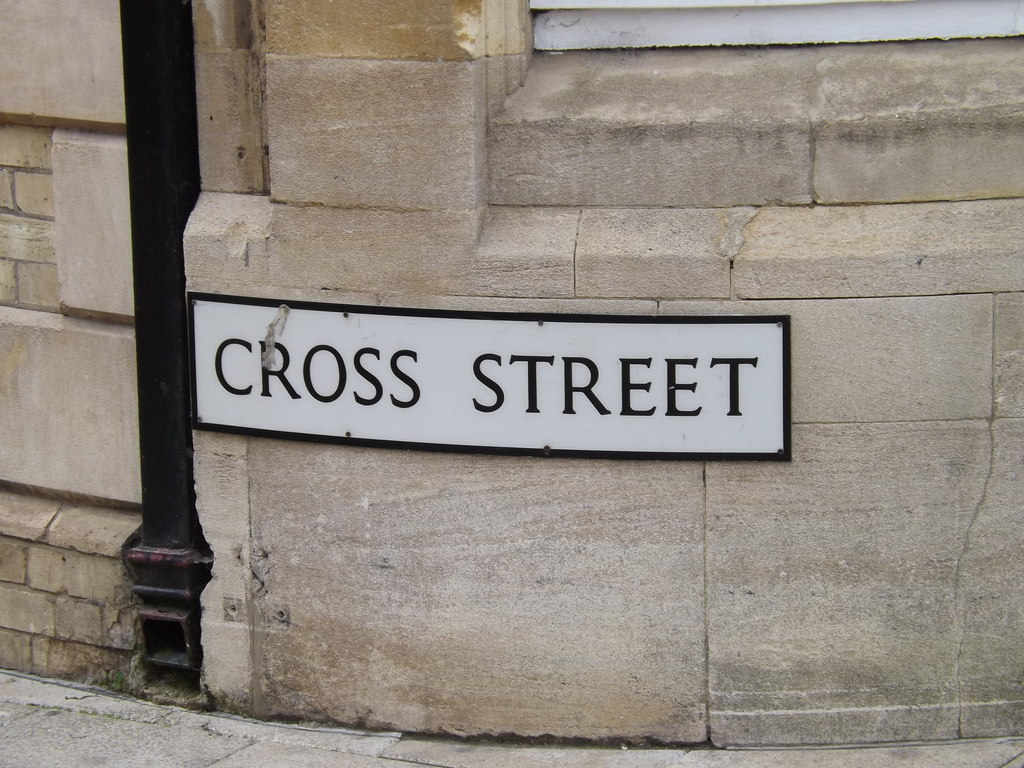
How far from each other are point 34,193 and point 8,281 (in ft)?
1.15

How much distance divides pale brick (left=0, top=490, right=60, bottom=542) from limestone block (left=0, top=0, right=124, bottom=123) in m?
1.37

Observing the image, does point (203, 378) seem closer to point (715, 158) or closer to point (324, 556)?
point (324, 556)

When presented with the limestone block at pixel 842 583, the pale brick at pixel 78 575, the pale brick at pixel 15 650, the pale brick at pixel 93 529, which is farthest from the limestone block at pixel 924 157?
the pale brick at pixel 15 650

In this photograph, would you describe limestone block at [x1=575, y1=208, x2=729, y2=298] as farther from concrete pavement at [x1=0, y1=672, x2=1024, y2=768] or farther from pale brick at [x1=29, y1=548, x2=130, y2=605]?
pale brick at [x1=29, y1=548, x2=130, y2=605]

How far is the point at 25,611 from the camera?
509 centimetres

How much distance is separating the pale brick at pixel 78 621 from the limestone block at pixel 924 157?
2.85 meters

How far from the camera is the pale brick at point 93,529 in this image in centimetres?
484

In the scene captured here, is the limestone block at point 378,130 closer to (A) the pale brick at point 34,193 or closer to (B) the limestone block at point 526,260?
(B) the limestone block at point 526,260

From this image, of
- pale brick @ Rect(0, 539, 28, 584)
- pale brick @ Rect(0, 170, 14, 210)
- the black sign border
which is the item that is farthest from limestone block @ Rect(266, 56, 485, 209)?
pale brick @ Rect(0, 539, 28, 584)

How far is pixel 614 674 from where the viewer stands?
4.18 meters

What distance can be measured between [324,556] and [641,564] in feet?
3.21

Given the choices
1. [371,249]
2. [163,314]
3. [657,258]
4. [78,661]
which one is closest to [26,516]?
[78,661]

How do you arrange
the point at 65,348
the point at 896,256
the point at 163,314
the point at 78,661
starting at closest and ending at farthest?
the point at 896,256
the point at 163,314
the point at 65,348
the point at 78,661

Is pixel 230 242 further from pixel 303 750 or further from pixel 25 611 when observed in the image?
pixel 25 611
